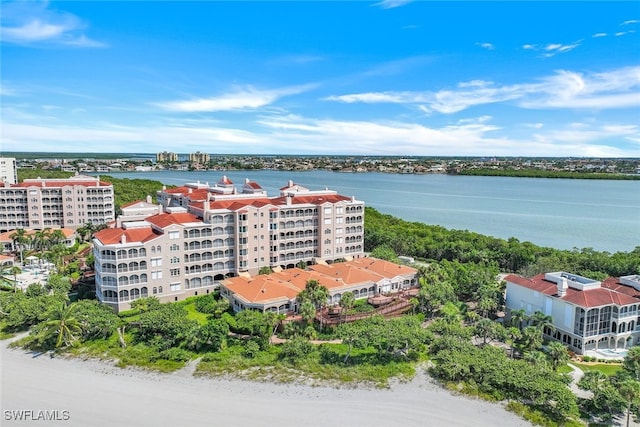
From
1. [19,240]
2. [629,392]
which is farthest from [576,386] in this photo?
[19,240]

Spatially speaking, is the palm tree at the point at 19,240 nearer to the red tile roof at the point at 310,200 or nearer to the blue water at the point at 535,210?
the red tile roof at the point at 310,200

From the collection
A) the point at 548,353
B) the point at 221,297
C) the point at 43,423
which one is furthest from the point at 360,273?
the point at 43,423

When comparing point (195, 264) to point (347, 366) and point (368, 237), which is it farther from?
point (368, 237)

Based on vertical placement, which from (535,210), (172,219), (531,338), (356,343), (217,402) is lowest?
(217,402)

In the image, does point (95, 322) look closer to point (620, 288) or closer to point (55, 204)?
point (620, 288)

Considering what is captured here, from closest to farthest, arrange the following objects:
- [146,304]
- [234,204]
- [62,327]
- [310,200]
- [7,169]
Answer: [62,327], [146,304], [234,204], [310,200], [7,169]

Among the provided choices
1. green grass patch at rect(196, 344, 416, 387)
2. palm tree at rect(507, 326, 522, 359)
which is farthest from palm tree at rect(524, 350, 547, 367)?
green grass patch at rect(196, 344, 416, 387)

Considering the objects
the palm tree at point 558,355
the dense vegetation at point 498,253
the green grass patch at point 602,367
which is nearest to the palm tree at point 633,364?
the green grass patch at point 602,367

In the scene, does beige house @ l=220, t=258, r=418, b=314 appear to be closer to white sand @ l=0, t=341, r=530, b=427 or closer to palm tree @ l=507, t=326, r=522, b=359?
white sand @ l=0, t=341, r=530, b=427
